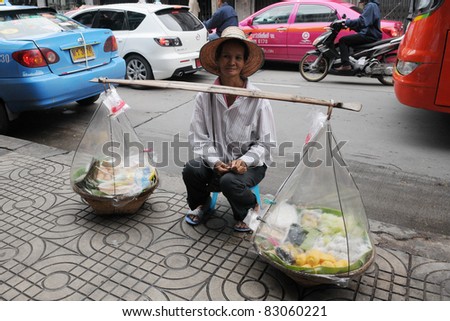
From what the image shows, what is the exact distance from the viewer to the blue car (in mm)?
4242

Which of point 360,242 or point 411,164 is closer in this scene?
point 360,242

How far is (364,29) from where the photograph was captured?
723cm

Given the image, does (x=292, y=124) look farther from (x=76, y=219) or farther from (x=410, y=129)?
(x=76, y=219)

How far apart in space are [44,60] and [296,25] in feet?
18.7

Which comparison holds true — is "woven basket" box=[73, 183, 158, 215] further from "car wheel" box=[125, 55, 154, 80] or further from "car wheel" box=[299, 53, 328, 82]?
"car wheel" box=[299, 53, 328, 82]

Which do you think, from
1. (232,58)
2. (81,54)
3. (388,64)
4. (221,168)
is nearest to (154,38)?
(81,54)

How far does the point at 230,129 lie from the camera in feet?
8.36

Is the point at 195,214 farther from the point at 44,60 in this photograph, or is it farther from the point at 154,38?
the point at 154,38

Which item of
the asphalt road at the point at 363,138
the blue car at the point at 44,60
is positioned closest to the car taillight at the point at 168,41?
the asphalt road at the point at 363,138

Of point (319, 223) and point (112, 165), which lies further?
point (112, 165)

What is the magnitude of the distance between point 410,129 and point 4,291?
4.62 m

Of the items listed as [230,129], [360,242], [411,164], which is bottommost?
[411,164]

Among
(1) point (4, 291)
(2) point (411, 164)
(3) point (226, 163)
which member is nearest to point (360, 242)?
(3) point (226, 163)

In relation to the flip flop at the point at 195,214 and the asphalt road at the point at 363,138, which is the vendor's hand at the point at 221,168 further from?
the asphalt road at the point at 363,138
